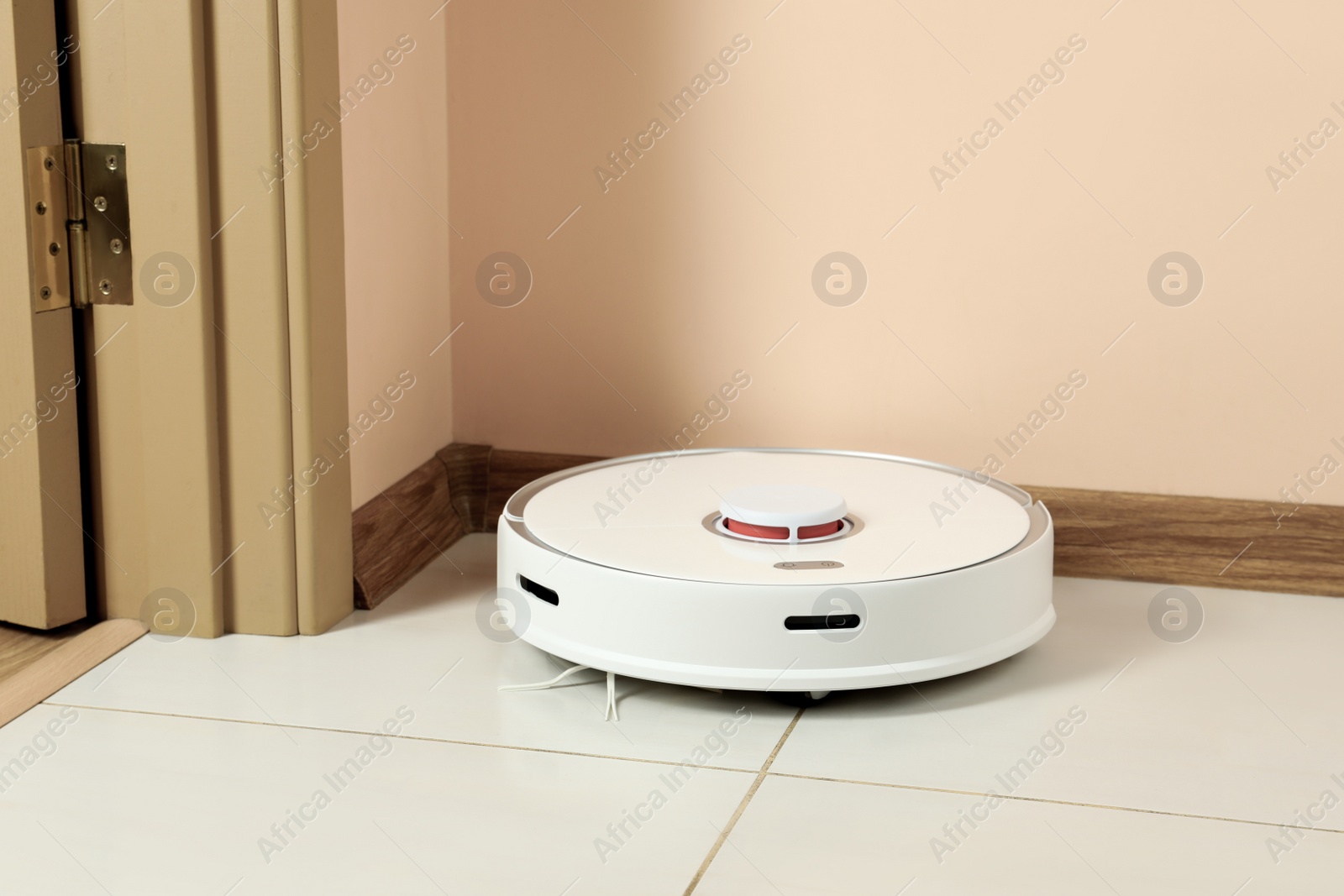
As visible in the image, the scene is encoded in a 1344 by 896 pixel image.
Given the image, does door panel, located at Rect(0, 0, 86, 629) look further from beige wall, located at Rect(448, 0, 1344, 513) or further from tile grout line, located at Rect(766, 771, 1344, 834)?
tile grout line, located at Rect(766, 771, 1344, 834)

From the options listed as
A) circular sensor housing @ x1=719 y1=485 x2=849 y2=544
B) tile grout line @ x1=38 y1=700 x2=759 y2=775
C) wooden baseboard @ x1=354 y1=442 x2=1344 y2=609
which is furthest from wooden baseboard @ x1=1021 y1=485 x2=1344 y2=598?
tile grout line @ x1=38 y1=700 x2=759 y2=775

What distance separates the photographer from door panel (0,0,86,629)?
98 cm

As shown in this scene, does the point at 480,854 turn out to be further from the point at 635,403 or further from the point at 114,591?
the point at 635,403

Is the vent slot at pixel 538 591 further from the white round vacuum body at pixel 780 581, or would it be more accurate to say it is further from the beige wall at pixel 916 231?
the beige wall at pixel 916 231

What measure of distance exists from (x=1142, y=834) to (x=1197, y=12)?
2.45 feet

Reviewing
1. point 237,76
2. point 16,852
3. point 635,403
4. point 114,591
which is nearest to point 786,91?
point 635,403

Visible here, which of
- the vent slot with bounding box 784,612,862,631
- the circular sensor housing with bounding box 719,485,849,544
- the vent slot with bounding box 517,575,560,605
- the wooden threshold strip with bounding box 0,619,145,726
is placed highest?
the circular sensor housing with bounding box 719,485,849,544

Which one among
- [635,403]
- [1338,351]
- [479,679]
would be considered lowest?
[479,679]

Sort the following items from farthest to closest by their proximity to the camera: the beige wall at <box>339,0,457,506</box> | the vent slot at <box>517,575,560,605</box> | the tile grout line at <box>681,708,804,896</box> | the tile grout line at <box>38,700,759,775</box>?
the beige wall at <box>339,0,457,506</box>
the vent slot at <box>517,575,560,605</box>
the tile grout line at <box>38,700,759,775</box>
the tile grout line at <box>681,708,804,896</box>

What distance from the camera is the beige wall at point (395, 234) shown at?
115cm

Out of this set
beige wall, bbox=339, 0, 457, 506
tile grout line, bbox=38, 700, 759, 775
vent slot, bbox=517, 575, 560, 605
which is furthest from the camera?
beige wall, bbox=339, 0, 457, 506

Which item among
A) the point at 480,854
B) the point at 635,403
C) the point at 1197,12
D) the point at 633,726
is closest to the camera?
the point at 480,854

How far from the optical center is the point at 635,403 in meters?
1.35

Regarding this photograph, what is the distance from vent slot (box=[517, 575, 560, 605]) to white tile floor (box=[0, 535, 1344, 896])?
0.07m
